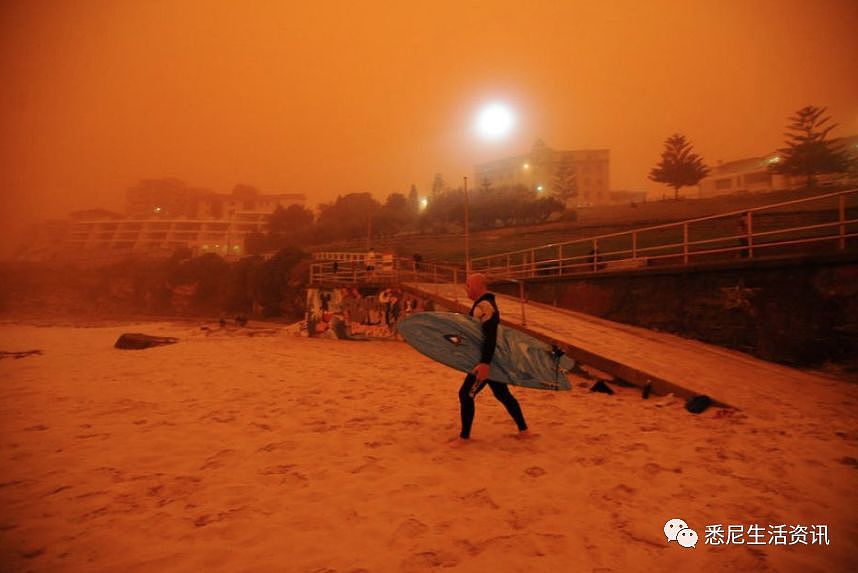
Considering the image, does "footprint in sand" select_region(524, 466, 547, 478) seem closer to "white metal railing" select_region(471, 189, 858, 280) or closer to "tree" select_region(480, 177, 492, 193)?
"white metal railing" select_region(471, 189, 858, 280)

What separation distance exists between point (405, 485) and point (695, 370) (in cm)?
602

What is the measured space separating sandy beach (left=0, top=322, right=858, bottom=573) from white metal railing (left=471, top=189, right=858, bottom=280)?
3727mm

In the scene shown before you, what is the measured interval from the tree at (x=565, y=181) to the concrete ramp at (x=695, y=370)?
53.9m

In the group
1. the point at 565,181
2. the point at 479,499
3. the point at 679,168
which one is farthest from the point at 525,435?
the point at 565,181

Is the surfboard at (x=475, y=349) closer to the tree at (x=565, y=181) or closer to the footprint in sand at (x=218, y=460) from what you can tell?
the footprint in sand at (x=218, y=460)

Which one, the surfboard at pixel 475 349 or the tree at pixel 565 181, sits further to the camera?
the tree at pixel 565 181

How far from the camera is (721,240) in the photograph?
1072cm

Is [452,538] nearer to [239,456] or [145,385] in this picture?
[239,456]

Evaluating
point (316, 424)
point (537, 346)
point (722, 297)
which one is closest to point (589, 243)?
point (722, 297)

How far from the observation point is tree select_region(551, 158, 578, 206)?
60.6 m

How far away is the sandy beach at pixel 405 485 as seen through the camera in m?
2.45

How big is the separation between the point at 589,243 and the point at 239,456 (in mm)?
19548

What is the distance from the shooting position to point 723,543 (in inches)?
101

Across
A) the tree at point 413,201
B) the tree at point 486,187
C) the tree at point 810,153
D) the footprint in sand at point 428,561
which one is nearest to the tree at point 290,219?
the tree at point 413,201
